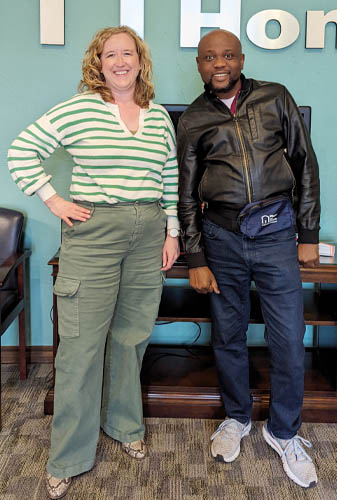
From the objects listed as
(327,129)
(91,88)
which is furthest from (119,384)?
(327,129)

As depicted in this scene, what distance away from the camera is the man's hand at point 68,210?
5.42 feet

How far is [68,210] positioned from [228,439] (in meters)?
1.06

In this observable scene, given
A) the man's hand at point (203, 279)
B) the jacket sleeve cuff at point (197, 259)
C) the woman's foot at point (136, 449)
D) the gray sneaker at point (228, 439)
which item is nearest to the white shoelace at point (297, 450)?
the gray sneaker at point (228, 439)

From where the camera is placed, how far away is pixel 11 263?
226 cm

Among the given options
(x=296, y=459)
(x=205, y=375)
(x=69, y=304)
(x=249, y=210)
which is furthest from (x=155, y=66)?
(x=296, y=459)

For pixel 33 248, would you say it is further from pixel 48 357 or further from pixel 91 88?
pixel 91 88

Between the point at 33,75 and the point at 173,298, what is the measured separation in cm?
127

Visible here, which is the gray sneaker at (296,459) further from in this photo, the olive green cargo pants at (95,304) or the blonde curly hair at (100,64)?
the blonde curly hair at (100,64)

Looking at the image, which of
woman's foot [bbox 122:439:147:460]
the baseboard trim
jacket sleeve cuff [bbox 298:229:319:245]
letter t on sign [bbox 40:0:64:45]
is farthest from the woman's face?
the baseboard trim

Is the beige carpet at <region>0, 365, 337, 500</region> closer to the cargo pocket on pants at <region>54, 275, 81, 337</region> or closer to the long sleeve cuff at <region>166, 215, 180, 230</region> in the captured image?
the cargo pocket on pants at <region>54, 275, 81, 337</region>

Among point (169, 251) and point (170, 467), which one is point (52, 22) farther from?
point (170, 467)

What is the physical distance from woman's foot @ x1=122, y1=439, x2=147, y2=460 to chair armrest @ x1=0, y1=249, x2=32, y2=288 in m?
0.81

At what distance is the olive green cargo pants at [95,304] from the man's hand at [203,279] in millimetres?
126

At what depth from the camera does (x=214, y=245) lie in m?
1.85
